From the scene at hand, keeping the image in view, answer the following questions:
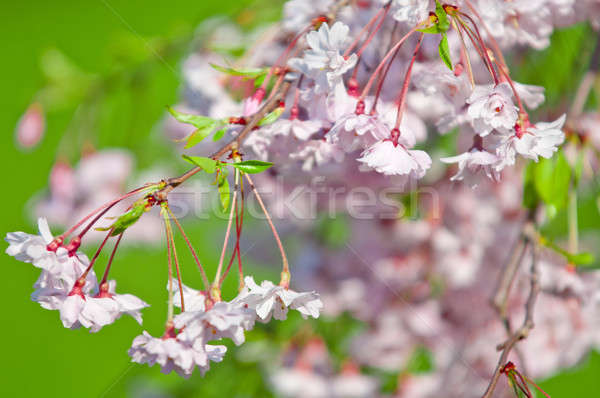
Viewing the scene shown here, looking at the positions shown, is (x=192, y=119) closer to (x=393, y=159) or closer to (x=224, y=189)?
(x=224, y=189)

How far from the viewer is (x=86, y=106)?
4.12 feet

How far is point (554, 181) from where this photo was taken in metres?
0.81

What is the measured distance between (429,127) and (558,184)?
0.92 ft

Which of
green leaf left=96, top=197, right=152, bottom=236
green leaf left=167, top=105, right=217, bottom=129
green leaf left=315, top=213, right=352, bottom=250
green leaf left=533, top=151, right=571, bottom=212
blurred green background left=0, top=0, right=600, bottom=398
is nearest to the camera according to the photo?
green leaf left=96, top=197, right=152, bottom=236

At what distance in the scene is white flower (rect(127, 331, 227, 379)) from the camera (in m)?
0.58

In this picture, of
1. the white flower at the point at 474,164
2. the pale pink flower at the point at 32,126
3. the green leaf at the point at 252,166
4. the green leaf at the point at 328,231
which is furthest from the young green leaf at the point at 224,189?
the pale pink flower at the point at 32,126

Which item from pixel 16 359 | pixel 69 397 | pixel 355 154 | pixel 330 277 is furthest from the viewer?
pixel 16 359

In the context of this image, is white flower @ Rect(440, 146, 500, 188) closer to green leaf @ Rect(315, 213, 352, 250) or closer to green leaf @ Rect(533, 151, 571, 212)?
green leaf @ Rect(533, 151, 571, 212)

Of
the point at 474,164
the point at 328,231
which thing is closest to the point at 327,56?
the point at 474,164

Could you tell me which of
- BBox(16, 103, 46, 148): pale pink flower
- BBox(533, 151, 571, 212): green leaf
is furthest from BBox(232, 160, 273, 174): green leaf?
BBox(16, 103, 46, 148): pale pink flower

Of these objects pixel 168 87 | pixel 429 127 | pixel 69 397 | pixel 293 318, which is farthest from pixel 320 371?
pixel 168 87

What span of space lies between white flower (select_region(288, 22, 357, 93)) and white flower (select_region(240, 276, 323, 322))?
0.75ft

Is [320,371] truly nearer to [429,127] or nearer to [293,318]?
[293,318]

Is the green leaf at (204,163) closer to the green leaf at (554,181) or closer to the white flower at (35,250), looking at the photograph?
the white flower at (35,250)
